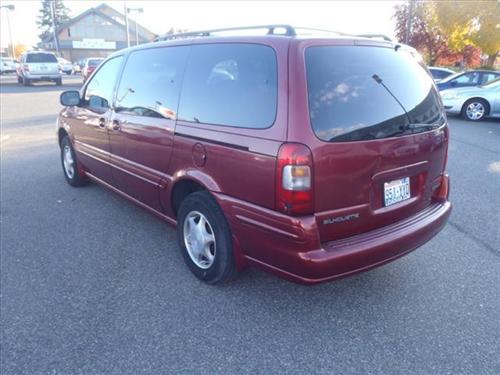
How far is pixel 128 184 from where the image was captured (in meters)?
4.10

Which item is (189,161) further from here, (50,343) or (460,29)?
(460,29)

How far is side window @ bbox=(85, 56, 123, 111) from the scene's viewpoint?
14.1 feet

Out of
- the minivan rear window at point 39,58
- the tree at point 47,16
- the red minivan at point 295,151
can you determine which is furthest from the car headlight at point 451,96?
the tree at point 47,16

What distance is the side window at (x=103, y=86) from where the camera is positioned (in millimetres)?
4312

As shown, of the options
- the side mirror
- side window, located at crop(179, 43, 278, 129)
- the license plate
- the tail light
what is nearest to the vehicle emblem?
the tail light

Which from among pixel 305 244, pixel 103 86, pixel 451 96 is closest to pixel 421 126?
pixel 305 244

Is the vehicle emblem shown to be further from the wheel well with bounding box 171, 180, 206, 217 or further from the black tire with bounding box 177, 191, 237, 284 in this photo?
the wheel well with bounding box 171, 180, 206, 217

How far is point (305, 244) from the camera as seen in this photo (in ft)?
7.86

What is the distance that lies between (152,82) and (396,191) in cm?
226

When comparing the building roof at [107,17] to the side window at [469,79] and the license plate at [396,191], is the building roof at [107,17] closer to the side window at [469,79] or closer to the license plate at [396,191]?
the side window at [469,79]

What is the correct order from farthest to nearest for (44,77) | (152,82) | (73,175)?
1. (44,77)
2. (73,175)
3. (152,82)

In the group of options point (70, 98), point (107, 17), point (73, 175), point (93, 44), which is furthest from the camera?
point (93, 44)

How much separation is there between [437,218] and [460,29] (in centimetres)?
2499

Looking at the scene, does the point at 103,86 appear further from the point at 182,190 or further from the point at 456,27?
the point at 456,27
